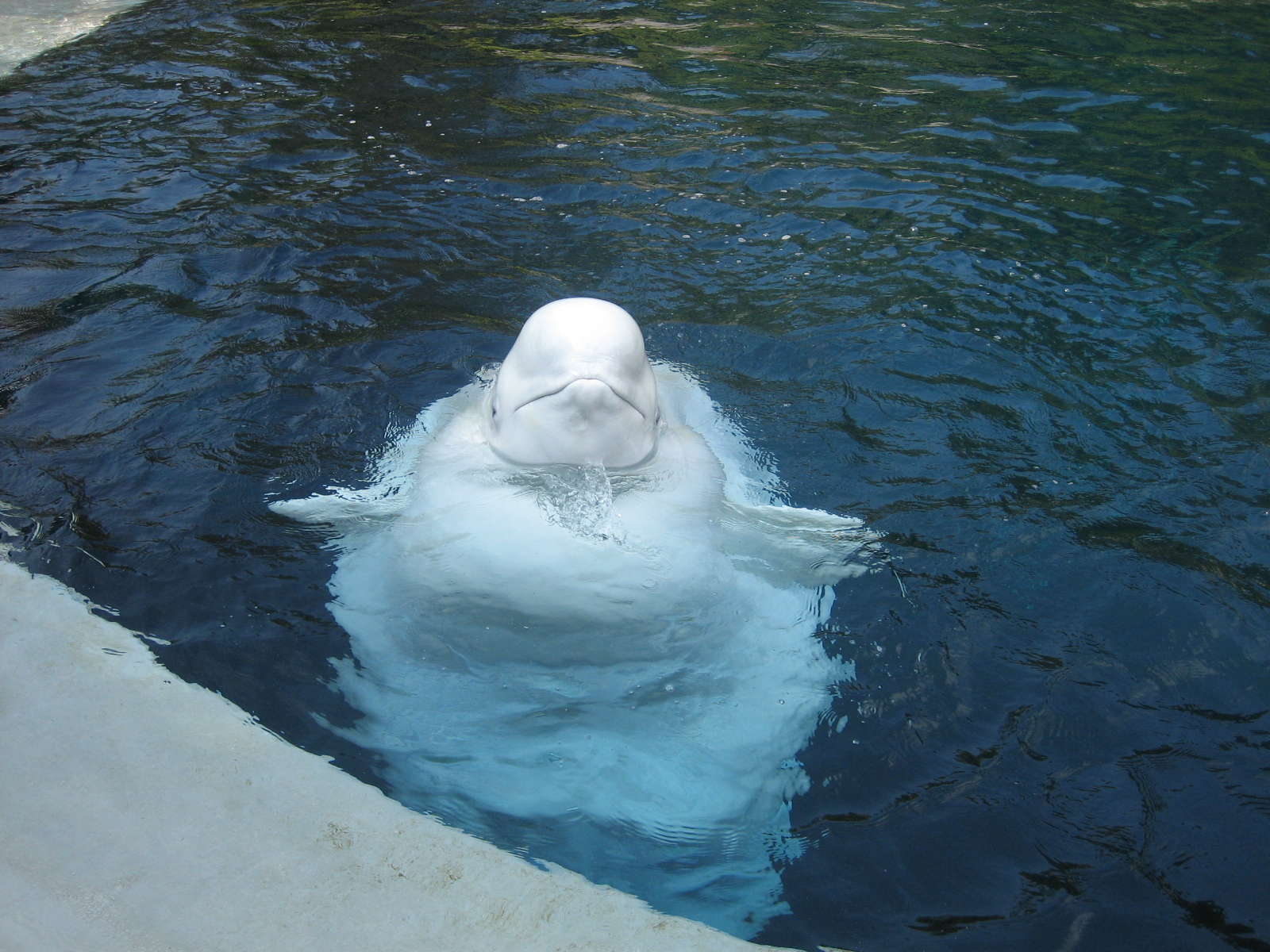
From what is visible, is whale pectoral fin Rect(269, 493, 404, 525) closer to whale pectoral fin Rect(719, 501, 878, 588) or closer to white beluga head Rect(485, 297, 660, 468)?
white beluga head Rect(485, 297, 660, 468)

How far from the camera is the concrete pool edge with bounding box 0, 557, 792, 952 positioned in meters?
2.91

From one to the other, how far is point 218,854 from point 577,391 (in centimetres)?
225

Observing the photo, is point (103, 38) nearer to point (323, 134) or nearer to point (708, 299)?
point (323, 134)

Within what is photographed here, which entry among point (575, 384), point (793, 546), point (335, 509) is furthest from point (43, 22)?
point (793, 546)

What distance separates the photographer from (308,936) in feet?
9.56

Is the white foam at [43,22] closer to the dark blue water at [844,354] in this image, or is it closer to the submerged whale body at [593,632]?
the dark blue water at [844,354]

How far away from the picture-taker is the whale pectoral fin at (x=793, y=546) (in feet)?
14.8

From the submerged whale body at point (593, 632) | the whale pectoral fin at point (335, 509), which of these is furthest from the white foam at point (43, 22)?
the submerged whale body at point (593, 632)

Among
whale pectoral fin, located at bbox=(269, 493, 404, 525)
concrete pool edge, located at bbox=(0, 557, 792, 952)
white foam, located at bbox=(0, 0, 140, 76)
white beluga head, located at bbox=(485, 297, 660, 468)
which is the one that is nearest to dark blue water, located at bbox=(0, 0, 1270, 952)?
whale pectoral fin, located at bbox=(269, 493, 404, 525)

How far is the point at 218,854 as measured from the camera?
3141 millimetres

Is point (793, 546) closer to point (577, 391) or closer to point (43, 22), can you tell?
point (577, 391)

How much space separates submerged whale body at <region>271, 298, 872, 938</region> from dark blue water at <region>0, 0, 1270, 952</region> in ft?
0.65

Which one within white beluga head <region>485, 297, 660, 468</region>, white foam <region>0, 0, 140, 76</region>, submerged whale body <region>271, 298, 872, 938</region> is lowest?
submerged whale body <region>271, 298, 872, 938</region>

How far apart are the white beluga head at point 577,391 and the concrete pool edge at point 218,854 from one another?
1.68 metres
